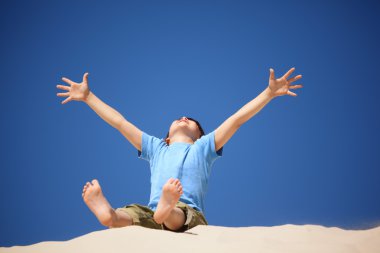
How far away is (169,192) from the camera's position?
→ 1375 millimetres

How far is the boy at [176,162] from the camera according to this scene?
1392mm

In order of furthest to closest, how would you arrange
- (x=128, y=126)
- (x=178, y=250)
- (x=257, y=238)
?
(x=128, y=126) → (x=257, y=238) → (x=178, y=250)

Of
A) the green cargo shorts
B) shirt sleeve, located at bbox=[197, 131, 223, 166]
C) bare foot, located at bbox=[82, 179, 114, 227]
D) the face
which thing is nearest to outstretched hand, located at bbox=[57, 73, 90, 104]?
the face

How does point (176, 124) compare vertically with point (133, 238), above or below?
above

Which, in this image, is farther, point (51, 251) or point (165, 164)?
point (165, 164)

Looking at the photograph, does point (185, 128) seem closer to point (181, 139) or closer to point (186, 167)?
point (181, 139)

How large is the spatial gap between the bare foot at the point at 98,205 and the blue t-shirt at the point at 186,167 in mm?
511

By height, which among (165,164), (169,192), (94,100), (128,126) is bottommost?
(169,192)

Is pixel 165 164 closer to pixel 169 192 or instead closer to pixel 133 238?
pixel 169 192

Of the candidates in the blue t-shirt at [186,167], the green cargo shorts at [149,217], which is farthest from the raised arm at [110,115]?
the green cargo shorts at [149,217]

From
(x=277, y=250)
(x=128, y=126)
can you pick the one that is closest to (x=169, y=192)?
(x=277, y=250)

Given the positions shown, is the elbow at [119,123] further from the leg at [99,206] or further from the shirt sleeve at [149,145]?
the leg at [99,206]

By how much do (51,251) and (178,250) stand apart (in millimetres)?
331

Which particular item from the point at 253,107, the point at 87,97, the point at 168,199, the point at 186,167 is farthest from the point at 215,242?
the point at 87,97
